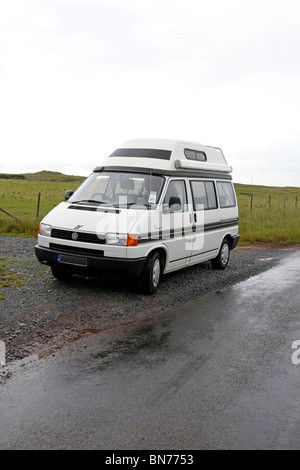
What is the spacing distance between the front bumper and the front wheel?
9.0 inches

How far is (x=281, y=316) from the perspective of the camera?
703 cm

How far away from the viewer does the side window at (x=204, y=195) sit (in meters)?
9.25

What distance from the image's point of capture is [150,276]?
7672mm

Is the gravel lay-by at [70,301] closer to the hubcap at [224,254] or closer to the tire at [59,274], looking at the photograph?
the tire at [59,274]

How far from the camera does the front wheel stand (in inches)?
301

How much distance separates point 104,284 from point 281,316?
3136 millimetres

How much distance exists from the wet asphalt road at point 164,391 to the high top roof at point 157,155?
10.6ft

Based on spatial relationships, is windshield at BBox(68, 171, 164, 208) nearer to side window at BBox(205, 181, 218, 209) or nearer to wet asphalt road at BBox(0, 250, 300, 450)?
side window at BBox(205, 181, 218, 209)

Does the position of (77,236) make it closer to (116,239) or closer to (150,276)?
(116,239)

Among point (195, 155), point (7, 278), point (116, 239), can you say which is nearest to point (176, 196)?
point (195, 155)

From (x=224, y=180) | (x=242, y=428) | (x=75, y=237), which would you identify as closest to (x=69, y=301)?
(x=75, y=237)

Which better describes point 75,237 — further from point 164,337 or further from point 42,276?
point 164,337

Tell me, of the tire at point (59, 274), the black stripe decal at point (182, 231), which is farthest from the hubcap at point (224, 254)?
the tire at point (59, 274)

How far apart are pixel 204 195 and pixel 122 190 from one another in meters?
2.20
